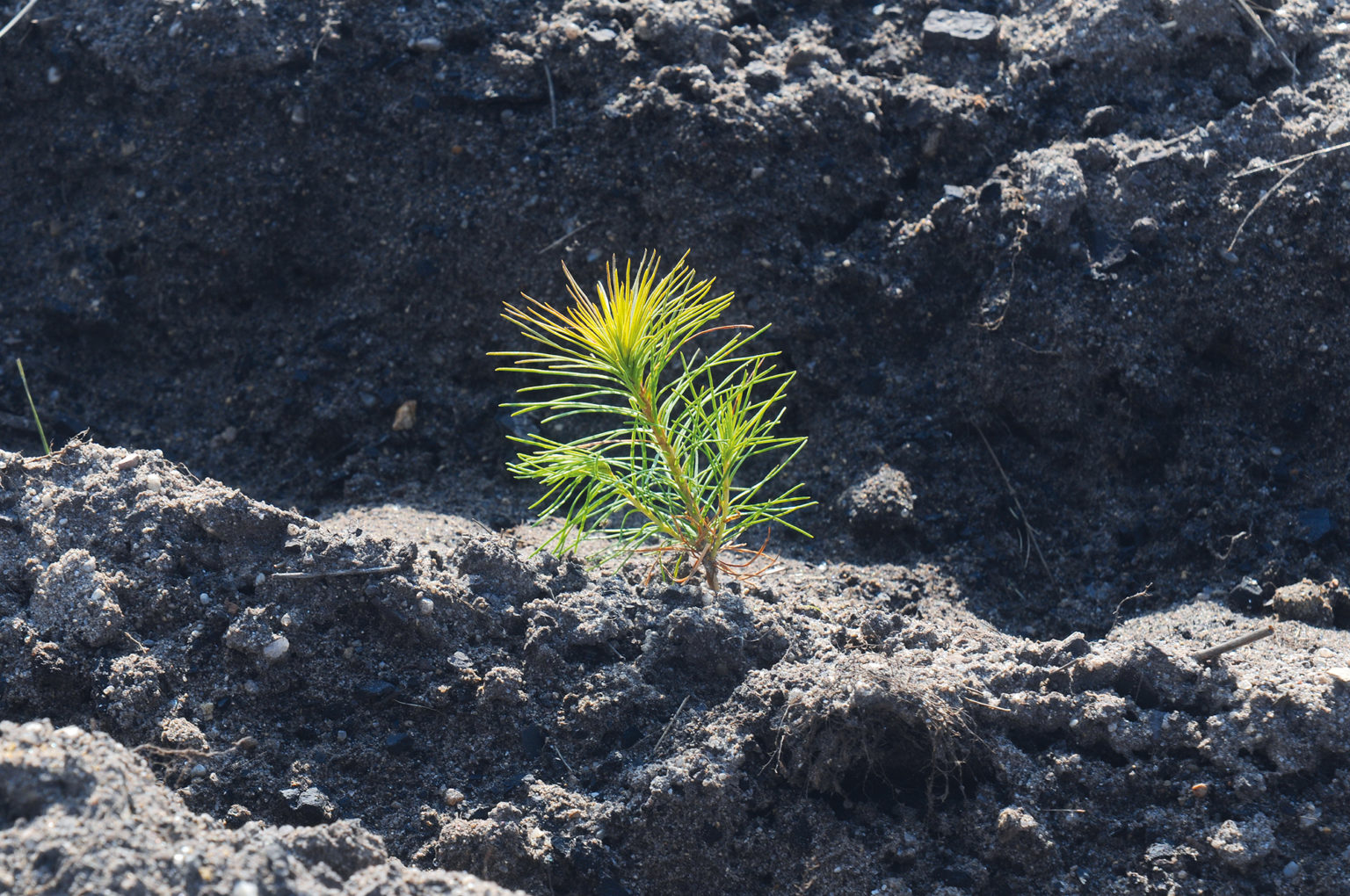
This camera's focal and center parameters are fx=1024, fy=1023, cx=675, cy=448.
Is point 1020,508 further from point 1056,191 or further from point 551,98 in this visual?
point 551,98

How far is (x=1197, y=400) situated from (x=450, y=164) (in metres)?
2.19

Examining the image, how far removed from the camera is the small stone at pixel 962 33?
3.08 meters

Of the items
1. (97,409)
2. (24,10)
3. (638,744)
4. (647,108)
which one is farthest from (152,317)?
(638,744)

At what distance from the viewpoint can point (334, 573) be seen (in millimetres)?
2062

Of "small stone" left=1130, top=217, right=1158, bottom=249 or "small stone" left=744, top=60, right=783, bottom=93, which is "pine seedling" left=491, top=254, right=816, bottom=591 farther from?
"small stone" left=1130, top=217, right=1158, bottom=249

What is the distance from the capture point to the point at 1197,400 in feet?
8.71

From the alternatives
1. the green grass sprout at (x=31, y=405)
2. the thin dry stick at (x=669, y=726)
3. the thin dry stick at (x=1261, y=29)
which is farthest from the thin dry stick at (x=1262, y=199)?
the green grass sprout at (x=31, y=405)

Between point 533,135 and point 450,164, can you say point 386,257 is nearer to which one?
point 450,164

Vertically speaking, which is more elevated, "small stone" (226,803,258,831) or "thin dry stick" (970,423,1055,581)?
"thin dry stick" (970,423,1055,581)

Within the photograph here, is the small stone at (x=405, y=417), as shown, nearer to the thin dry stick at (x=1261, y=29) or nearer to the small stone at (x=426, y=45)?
the small stone at (x=426, y=45)

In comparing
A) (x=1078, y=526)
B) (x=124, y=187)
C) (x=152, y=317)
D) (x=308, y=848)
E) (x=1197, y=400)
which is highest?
(x=124, y=187)

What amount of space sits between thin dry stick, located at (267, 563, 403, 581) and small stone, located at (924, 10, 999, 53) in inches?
88.3

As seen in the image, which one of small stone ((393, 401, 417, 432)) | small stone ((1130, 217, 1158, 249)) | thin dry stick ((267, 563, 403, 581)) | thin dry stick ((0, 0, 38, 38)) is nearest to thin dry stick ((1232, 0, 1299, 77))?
small stone ((1130, 217, 1158, 249))

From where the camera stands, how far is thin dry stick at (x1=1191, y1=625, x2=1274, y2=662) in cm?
201
